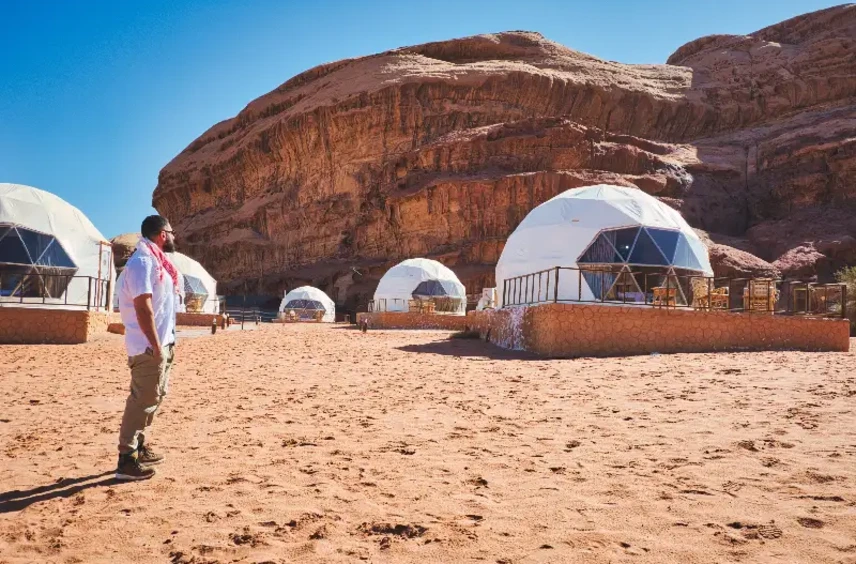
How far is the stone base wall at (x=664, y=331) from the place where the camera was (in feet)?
40.2

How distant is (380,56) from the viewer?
59.7 metres

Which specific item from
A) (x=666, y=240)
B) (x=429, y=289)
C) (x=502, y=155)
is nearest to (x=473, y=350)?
(x=666, y=240)

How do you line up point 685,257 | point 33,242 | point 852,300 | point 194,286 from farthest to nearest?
1. point 194,286
2. point 852,300
3. point 33,242
4. point 685,257

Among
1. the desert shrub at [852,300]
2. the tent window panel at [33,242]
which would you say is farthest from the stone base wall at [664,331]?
the tent window panel at [33,242]

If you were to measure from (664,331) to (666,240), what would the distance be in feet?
13.6

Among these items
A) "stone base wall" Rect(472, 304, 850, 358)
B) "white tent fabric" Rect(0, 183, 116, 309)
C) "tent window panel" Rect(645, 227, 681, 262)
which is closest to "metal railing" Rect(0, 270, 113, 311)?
"white tent fabric" Rect(0, 183, 116, 309)

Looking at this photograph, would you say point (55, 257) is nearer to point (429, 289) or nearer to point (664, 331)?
point (664, 331)

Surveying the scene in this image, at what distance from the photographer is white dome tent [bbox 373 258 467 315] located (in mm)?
32050

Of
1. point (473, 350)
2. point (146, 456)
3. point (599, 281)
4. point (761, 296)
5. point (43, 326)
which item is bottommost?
point (146, 456)

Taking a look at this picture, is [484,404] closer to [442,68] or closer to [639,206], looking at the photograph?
[639,206]

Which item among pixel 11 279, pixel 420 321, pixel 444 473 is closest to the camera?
pixel 444 473

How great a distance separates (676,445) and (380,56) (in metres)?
61.1

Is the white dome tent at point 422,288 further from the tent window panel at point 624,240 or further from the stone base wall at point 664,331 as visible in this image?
the stone base wall at point 664,331

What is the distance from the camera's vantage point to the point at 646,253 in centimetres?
1530
